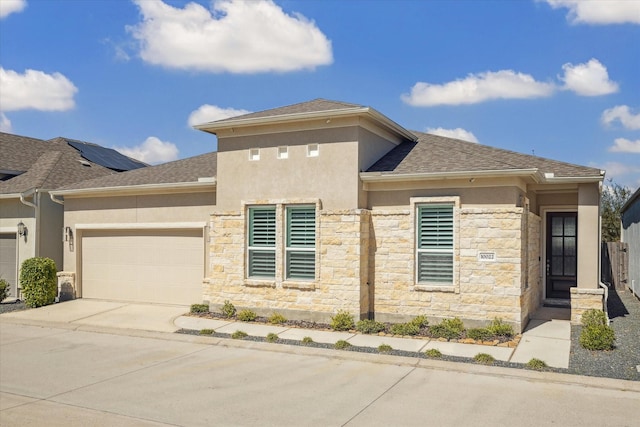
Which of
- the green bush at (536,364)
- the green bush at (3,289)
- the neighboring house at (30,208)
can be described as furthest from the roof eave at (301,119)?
the green bush at (3,289)

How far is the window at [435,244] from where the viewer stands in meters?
12.0

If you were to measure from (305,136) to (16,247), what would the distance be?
11088mm

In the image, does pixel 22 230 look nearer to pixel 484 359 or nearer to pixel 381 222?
pixel 381 222

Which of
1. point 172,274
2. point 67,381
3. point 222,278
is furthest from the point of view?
point 172,274

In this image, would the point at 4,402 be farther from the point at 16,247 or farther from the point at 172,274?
the point at 16,247

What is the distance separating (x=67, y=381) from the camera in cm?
871

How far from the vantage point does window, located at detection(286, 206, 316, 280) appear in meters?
13.0

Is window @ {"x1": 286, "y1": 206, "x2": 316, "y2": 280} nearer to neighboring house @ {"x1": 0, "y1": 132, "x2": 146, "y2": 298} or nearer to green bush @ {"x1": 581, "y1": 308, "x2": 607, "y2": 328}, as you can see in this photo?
green bush @ {"x1": 581, "y1": 308, "x2": 607, "y2": 328}

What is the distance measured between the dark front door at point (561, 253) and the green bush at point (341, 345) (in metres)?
7.47

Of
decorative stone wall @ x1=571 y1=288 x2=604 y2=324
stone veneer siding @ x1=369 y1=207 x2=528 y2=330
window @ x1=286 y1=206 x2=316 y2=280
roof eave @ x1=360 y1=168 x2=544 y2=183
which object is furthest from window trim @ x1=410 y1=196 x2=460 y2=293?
decorative stone wall @ x1=571 y1=288 x2=604 y2=324

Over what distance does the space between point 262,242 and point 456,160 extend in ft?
16.8

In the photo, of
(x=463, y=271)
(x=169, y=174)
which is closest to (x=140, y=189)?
(x=169, y=174)

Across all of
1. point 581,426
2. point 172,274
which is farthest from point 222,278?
point 581,426

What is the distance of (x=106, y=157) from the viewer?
24.5 m
